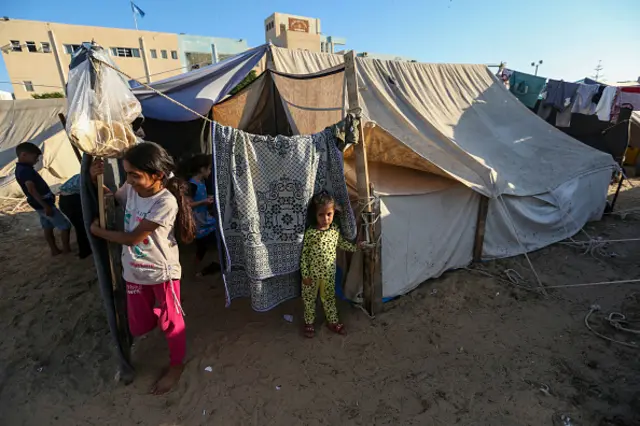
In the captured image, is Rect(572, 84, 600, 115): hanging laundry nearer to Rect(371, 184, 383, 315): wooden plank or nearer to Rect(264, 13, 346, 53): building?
Rect(371, 184, 383, 315): wooden plank

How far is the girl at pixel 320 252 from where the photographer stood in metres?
2.28

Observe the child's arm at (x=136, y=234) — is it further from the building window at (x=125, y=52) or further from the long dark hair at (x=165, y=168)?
the building window at (x=125, y=52)

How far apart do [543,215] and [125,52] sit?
91.8 feet

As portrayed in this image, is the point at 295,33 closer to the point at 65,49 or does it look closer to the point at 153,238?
the point at 65,49

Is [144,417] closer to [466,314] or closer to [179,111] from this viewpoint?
[466,314]

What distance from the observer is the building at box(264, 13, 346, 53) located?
25.6 m

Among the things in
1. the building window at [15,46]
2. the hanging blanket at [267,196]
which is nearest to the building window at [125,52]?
the building window at [15,46]

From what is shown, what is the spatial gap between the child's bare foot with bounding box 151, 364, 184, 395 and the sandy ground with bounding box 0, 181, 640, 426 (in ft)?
0.17

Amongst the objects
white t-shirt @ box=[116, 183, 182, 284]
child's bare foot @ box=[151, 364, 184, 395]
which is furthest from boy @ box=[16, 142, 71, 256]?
child's bare foot @ box=[151, 364, 184, 395]

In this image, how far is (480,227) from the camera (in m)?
3.39

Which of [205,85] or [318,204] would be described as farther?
[205,85]

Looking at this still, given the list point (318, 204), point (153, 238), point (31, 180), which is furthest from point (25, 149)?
point (318, 204)

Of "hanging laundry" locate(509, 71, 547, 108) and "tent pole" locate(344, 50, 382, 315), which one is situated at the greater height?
"hanging laundry" locate(509, 71, 547, 108)

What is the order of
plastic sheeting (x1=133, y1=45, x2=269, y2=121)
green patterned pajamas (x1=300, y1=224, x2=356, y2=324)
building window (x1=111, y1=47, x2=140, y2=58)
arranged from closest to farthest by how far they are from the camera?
green patterned pajamas (x1=300, y1=224, x2=356, y2=324)
plastic sheeting (x1=133, y1=45, x2=269, y2=121)
building window (x1=111, y1=47, x2=140, y2=58)
